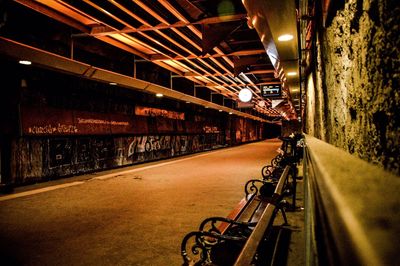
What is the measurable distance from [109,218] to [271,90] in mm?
10749

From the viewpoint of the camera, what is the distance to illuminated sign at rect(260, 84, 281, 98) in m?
13.9

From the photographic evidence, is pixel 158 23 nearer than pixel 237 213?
No

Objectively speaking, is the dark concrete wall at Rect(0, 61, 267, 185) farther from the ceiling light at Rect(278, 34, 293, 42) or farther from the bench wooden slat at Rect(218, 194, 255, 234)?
the ceiling light at Rect(278, 34, 293, 42)

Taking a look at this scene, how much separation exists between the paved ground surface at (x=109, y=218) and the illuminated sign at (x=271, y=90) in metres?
5.86

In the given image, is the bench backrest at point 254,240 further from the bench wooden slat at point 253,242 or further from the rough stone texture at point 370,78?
the rough stone texture at point 370,78

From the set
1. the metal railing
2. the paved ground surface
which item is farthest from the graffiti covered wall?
the metal railing

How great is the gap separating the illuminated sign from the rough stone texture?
460 inches

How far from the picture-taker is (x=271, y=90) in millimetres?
14141

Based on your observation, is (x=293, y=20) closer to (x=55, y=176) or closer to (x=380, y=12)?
(x=380, y=12)

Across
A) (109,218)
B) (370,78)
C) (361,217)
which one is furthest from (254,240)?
(109,218)

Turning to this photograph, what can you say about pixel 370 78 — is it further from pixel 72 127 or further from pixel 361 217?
pixel 72 127

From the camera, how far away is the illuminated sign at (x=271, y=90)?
13914 mm

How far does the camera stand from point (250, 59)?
33.0 ft

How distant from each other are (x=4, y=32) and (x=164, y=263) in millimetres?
7682
